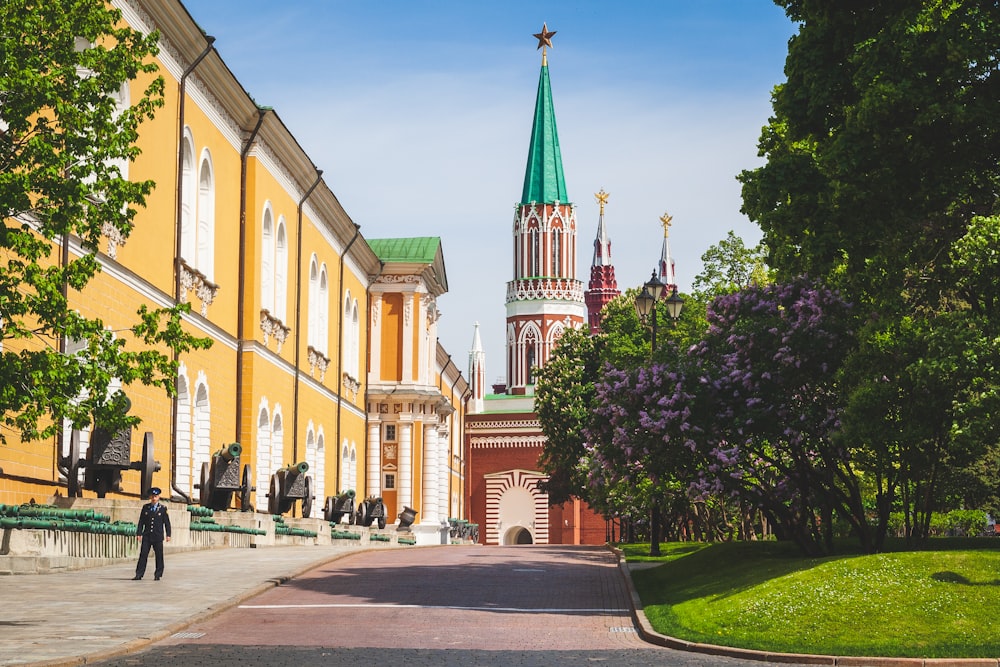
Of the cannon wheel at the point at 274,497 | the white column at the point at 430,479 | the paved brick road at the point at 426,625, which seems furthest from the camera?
the white column at the point at 430,479

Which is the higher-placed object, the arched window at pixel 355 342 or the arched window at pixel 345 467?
the arched window at pixel 355 342

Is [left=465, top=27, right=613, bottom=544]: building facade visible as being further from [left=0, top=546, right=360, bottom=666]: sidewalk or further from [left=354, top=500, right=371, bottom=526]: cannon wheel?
[left=0, top=546, right=360, bottom=666]: sidewalk

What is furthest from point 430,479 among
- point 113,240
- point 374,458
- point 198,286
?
point 113,240

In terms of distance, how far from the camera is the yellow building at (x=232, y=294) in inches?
1105

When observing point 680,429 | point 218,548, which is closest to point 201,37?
point 218,548

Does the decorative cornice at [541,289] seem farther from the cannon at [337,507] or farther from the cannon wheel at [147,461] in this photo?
the cannon wheel at [147,461]

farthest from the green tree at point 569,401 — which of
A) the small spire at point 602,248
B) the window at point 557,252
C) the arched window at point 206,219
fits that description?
the small spire at point 602,248

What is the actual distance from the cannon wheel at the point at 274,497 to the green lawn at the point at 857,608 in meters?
19.5

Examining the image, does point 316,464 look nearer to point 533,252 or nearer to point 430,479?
point 430,479

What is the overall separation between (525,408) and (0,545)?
80.0 m

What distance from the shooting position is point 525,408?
98.3 meters

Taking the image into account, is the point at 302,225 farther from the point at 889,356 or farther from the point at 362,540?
the point at 889,356

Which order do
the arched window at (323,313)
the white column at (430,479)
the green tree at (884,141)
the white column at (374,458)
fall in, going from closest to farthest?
1. the green tree at (884,141)
2. the arched window at (323,313)
3. the white column at (374,458)
4. the white column at (430,479)

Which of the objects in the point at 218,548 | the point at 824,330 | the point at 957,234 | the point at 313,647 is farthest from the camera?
the point at 218,548
